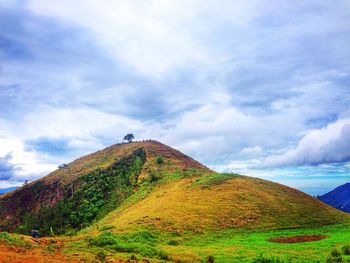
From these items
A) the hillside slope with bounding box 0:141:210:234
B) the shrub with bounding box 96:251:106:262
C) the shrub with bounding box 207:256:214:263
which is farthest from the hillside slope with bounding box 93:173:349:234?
the shrub with bounding box 207:256:214:263

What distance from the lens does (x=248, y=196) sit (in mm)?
55812

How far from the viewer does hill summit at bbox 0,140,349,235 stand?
4812 cm

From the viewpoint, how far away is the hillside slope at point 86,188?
6981cm

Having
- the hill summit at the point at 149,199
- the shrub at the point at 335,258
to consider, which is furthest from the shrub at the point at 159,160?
the shrub at the point at 335,258

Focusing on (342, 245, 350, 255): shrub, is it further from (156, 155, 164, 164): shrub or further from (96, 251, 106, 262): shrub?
(156, 155, 164, 164): shrub

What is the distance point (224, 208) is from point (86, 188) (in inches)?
1617

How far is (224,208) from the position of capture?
50.8 metres

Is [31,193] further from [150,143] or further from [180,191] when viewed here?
[180,191]

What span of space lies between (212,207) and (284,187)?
21319mm

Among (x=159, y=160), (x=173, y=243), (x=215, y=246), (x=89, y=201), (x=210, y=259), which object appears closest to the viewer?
(x=210, y=259)

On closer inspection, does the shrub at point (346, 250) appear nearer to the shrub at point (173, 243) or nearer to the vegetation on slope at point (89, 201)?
the shrub at point (173, 243)

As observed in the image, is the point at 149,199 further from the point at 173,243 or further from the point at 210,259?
the point at 210,259

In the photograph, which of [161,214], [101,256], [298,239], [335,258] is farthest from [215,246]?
[161,214]

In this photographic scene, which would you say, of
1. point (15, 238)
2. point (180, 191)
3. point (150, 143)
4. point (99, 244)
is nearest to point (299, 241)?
point (99, 244)
